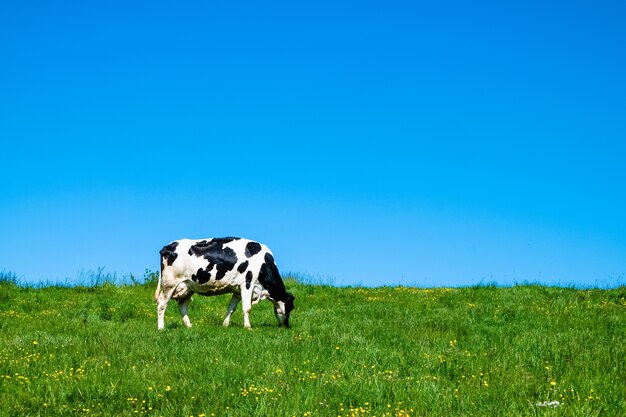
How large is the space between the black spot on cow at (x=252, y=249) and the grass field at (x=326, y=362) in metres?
1.92

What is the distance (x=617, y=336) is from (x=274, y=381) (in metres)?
8.77

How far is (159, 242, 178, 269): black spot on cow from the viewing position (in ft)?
55.5

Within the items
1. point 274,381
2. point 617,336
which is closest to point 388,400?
point 274,381

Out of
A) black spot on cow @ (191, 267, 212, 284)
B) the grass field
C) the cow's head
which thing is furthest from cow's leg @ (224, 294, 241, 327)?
the cow's head

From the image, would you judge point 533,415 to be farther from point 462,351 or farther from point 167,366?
point 167,366

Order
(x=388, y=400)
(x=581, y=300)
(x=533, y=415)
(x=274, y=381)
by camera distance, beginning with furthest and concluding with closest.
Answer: (x=581, y=300)
(x=274, y=381)
(x=388, y=400)
(x=533, y=415)

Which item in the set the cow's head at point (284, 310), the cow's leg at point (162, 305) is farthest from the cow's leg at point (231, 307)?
the cow's leg at point (162, 305)

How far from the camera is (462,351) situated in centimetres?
1236

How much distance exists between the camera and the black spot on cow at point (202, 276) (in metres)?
16.8

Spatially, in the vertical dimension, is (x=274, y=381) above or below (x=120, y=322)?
below

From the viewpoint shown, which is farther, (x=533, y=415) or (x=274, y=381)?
(x=274, y=381)

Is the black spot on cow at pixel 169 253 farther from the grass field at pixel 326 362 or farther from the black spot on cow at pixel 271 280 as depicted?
the black spot on cow at pixel 271 280

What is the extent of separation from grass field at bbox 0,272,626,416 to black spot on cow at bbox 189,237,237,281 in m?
1.66

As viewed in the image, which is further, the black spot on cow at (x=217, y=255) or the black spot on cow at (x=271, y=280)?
the black spot on cow at (x=271, y=280)
